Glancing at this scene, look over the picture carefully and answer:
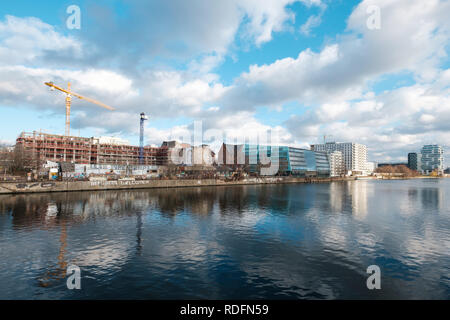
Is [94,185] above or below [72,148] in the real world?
below

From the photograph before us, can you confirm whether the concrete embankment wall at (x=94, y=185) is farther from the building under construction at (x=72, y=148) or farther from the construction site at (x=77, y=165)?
the building under construction at (x=72, y=148)

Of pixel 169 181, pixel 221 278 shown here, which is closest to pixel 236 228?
pixel 221 278

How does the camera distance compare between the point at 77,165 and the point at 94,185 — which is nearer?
the point at 94,185

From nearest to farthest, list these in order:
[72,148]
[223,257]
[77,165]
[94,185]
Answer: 1. [223,257]
2. [94,185]
3. [77,165]
4. [72,148]

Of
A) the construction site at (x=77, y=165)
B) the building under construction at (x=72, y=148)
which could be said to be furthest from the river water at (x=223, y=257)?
the building under construction at (x=72, y=148)

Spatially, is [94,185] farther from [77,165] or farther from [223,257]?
[223,257]

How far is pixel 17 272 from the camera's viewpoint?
20.0m

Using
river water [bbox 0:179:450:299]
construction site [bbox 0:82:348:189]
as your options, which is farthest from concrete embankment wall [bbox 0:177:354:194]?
river water [bbox 0:179:450:299]

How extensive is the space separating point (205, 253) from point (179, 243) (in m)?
4.59

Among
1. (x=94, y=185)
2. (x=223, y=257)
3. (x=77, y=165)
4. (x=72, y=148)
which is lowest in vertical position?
(x=223, y=257)

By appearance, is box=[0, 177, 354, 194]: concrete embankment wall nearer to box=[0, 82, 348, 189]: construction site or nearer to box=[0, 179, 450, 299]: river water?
box=[0, 82, 348, 189]: construction site

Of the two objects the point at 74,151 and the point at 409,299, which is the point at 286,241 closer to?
the point at 409,299

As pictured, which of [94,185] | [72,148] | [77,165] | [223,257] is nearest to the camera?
[223,257]

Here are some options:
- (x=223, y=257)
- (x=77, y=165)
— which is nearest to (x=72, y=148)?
(x=77, y=165)
